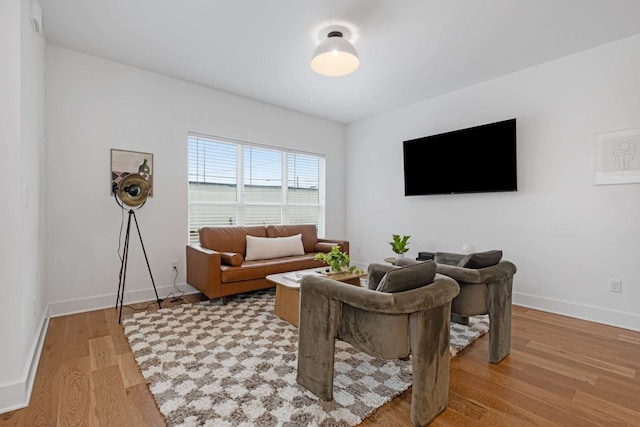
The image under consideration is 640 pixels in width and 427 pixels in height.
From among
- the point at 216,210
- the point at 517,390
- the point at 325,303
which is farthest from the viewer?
the point at 216,210

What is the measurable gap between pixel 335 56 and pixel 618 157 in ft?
9.44

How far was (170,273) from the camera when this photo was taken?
12.6 ft

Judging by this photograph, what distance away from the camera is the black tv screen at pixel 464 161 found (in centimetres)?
362

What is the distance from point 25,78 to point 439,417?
3226 millimetres

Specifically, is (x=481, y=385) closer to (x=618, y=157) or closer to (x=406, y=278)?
(x=406, y=278)

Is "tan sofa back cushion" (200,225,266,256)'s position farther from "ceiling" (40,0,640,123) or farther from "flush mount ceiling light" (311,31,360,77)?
"flush mount ceiling light" (311,31,360,77)

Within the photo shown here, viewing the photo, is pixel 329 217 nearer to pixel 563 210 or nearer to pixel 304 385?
pixel 563 210

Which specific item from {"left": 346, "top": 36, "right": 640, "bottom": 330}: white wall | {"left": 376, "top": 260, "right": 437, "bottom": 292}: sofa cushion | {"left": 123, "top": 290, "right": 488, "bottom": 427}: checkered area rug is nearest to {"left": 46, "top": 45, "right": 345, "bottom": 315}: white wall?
{"left": 123, "top": 290, "right": 488, "bottom": 427}: checkered area rug

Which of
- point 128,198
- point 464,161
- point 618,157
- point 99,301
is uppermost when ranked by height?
point 464,161

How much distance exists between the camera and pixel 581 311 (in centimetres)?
317

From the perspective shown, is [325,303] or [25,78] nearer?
[325,303]

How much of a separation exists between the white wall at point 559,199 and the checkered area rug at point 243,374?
1.26 metres

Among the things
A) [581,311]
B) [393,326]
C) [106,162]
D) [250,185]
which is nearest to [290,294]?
[393,326]

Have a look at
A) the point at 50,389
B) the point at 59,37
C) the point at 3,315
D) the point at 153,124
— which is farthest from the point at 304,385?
the point at 59,37
